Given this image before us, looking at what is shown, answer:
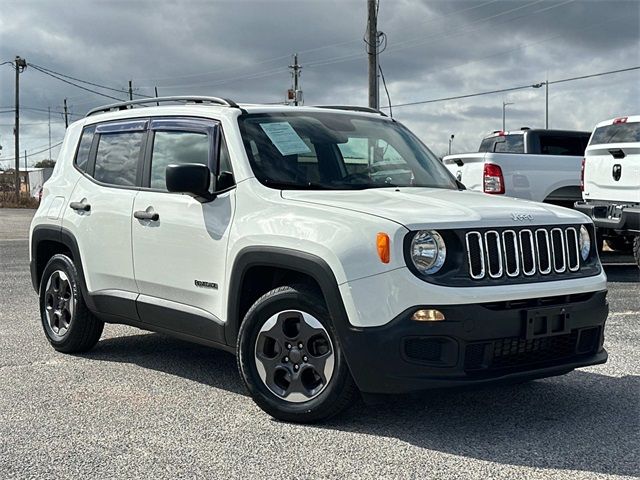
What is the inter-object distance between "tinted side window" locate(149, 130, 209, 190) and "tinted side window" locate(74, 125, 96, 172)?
38.2 inches

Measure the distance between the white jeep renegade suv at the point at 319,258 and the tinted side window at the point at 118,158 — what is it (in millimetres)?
17

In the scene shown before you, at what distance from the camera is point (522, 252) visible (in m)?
4.26

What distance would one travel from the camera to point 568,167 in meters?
12.3

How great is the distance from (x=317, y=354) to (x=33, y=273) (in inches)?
133

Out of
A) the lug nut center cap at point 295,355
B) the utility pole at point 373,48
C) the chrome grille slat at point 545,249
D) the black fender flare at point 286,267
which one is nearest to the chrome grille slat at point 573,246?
the chrome grille slat at point 545,249

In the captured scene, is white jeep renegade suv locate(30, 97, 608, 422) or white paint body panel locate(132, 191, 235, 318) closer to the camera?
white jeep renegade suv locate(30, 97, 608, 422)

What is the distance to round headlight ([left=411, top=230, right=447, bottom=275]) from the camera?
4.02m

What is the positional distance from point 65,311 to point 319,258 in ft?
9.69

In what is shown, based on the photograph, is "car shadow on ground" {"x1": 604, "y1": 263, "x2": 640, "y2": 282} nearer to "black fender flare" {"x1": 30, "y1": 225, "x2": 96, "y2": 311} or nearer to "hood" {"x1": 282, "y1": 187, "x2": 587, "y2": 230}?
"hood" {"x1": 282, "y1": 187, "x2": 587, "y2": 230}

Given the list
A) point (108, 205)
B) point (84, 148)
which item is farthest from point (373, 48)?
point (108, 205)

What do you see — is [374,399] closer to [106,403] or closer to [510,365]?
[510,365]

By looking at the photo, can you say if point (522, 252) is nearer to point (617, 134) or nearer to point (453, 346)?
point (453, 346)

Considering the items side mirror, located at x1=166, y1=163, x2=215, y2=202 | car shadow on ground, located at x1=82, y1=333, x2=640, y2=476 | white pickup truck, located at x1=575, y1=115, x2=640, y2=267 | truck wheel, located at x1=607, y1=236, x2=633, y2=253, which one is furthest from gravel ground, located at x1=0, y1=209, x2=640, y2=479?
truck wheel, located at x1=607, y1=236, x2=633, y2=253

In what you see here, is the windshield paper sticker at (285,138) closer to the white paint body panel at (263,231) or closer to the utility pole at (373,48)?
the white paint body panel at (263,231)
